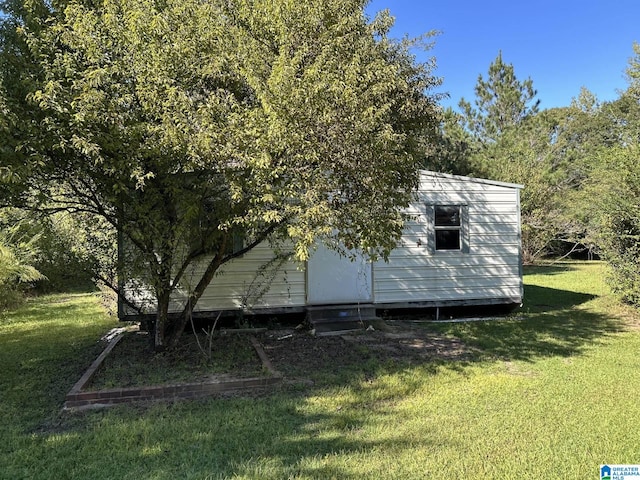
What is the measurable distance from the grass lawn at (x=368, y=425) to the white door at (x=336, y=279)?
263 centimetres

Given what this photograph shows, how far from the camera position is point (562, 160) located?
22.6 m

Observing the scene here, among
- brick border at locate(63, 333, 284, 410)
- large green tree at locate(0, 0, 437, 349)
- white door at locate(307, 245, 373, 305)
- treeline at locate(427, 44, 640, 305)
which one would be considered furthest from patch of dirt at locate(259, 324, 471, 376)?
treeline at locate(427, 44, 640, 305)

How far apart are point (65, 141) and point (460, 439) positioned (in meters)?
4.13

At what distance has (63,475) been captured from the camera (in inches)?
119

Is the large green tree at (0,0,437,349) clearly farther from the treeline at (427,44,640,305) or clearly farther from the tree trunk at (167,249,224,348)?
the treeline at (427,44,640,305)

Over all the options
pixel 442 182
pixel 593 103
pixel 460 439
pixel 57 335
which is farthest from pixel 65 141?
pixel 593 103

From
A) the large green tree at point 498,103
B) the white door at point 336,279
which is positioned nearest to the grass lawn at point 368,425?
the white door at point 336,279

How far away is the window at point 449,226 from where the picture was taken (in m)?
8.70

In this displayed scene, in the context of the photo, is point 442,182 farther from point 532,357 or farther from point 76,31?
point 76,31

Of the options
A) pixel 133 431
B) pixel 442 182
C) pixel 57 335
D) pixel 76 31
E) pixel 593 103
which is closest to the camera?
pixel 133 431

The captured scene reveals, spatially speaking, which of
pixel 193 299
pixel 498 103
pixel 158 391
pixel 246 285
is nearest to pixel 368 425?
pixel 158 391

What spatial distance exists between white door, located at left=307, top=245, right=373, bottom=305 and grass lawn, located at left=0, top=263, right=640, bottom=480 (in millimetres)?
2628

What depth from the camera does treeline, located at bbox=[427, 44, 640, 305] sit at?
29.1 ft

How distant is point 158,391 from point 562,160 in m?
23.3
